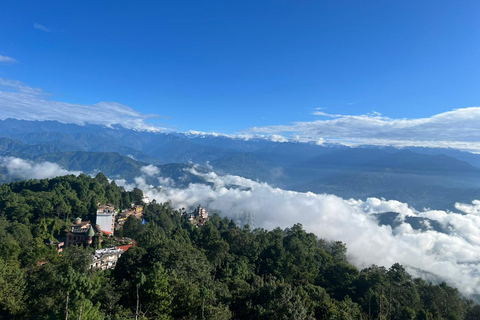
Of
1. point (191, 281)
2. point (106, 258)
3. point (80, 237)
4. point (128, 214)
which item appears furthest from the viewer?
→ point (128, 214)

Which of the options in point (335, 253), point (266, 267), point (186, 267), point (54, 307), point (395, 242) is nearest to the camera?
point (54, 307)

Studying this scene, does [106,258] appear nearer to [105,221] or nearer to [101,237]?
[101,237]

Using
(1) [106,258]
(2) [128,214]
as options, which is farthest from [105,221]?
(1) [106,258]

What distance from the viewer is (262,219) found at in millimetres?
193375

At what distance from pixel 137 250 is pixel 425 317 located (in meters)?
27.8

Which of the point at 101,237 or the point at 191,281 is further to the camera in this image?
the point at 101,237

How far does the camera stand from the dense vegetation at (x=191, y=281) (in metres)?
17.2

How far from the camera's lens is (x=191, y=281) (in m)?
24.5

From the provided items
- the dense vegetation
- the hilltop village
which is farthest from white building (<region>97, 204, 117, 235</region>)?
the dense vegetation

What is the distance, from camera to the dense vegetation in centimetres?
1719

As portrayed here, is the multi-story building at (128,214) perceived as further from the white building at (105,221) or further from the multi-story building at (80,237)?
the multi-story building at (80,237)

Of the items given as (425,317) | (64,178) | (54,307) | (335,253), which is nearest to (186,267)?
(54,307)

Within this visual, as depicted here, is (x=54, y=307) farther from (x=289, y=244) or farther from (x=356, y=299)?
(x=289, y=244)

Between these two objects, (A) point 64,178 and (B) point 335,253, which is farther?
(A) point 64,178
